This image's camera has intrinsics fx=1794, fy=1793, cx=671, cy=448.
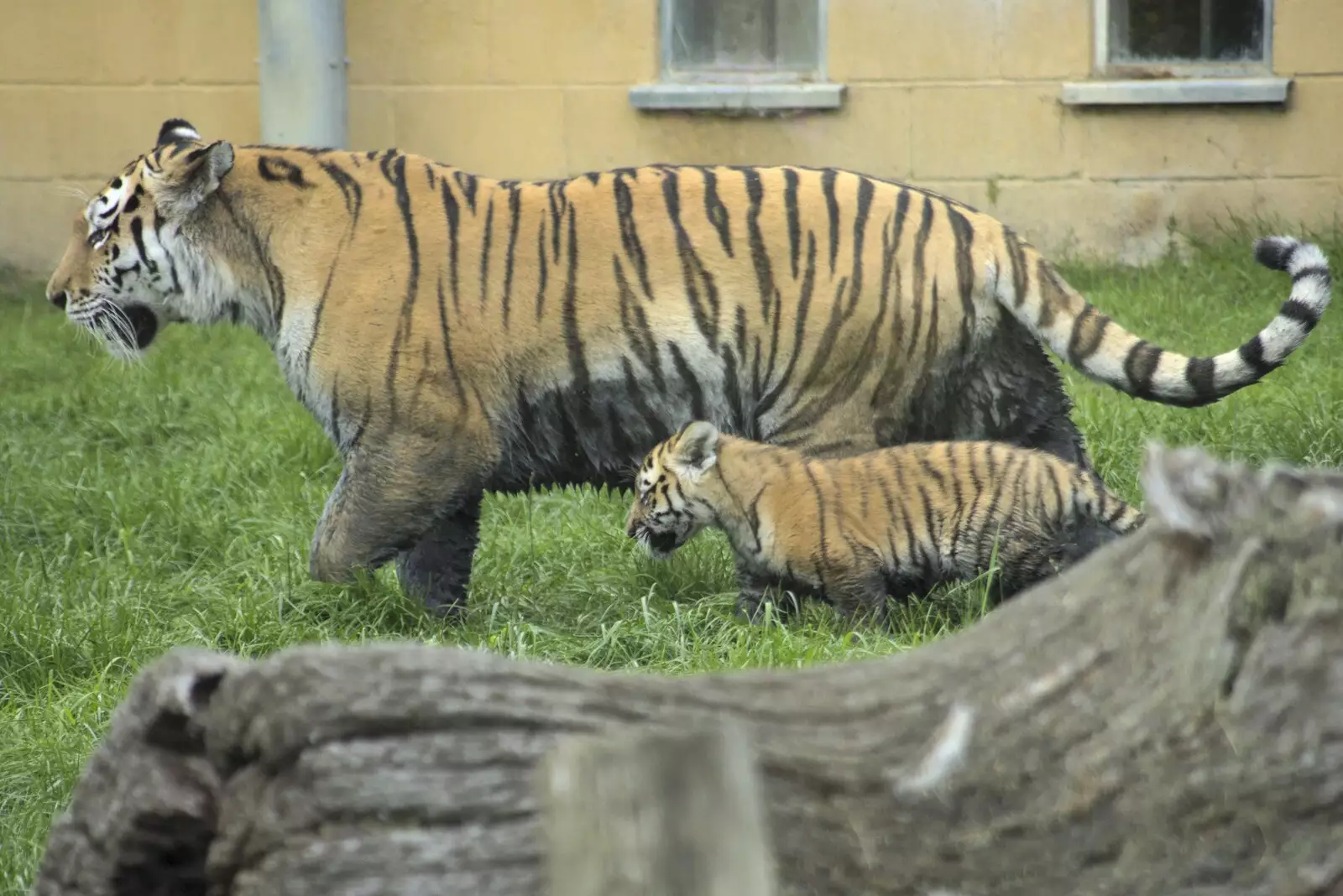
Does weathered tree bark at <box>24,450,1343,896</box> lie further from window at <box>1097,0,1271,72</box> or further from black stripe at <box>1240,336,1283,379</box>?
window at <box>1097,0,1271,72</box>

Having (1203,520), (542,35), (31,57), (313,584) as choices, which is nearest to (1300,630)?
(1203,520)

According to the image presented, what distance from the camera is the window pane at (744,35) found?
31.1 feet

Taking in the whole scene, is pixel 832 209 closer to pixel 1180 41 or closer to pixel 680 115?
pixel 680 115

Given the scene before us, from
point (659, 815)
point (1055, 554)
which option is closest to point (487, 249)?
point (1055, 554)

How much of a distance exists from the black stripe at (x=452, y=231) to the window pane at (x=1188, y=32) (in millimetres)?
5330

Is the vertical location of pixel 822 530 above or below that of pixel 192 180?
below

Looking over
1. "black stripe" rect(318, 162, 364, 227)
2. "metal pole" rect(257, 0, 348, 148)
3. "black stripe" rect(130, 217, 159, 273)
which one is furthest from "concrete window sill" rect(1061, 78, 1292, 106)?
"black stripe" rect(130, 217, 159, 273)

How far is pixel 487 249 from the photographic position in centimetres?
482

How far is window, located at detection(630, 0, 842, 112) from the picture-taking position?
31.0 feet

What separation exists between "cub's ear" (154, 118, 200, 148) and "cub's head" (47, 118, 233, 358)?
59 millimetres

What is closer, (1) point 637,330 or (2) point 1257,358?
(2) point 1257,358

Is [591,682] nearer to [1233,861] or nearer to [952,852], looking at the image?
[952,852]

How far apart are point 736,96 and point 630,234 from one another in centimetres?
468

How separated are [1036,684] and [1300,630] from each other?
0.31 meters
